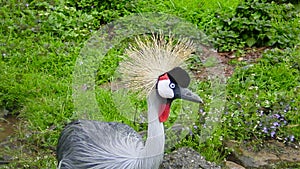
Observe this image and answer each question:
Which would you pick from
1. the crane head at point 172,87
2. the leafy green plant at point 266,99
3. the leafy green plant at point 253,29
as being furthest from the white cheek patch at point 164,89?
the leafy green plant at point 253,29

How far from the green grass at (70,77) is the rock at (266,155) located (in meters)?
0.07

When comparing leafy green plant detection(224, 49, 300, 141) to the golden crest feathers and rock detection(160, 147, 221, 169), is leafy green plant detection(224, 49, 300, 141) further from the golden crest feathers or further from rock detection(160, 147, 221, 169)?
the golden crest feathers

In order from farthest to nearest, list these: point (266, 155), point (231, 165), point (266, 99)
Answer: point (266, 99)
point (266, 155)
point (231, 165)

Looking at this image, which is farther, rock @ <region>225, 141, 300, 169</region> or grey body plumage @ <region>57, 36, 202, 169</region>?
rock @ <region>225, 141, 300, 169</region>

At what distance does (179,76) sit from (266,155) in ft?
4.67

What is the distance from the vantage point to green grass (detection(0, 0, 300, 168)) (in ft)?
15.8

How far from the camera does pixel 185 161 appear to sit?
4273 mm

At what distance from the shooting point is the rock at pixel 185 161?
4.25m

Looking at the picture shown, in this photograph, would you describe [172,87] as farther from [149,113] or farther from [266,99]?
[266,99]

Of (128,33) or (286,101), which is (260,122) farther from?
(128,33)

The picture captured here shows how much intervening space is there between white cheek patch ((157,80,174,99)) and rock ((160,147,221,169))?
2.84 feet

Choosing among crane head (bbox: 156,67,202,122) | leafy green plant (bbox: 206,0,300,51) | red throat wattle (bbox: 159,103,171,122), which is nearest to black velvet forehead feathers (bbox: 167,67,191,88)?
crane head (bbox: 156,67,202,122)

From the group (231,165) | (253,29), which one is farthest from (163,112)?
(253,29)

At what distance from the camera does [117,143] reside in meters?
3.78
